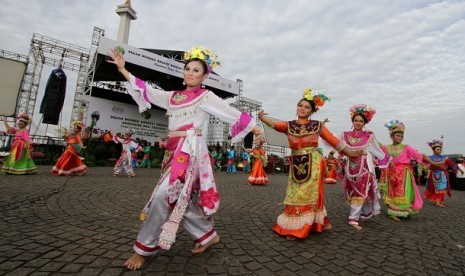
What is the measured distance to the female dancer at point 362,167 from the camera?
187 inches

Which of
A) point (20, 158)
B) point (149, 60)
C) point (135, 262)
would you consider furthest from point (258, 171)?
point (149, 60)

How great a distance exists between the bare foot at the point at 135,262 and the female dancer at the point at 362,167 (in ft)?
12.0

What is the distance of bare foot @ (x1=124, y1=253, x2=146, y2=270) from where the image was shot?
Answer: 91.9 inches

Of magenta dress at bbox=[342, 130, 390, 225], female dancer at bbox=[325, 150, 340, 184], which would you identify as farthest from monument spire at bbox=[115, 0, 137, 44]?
magenta dress at bbox=[342, 130, 390, 225]

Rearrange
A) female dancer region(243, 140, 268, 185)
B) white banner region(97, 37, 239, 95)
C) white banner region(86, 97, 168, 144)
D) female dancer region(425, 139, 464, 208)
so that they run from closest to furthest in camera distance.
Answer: female dancer region(425, 139, 464, 208), female dancer region(243, 140, 268, 185), white banner region(97, 37, 239, 95), white banner region(86, 97, 168, 144)

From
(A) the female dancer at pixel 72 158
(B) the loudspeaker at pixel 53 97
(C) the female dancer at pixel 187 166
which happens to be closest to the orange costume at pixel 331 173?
(A) the female dancer at pixel 72 158

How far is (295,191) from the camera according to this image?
382 cm

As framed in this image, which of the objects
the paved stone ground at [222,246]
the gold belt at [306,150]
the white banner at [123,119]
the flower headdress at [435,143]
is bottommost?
the paved stone ground at [222,246]

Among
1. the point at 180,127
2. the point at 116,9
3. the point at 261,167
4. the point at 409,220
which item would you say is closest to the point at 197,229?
the point at 180,127

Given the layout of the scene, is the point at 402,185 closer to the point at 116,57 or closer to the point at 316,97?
the point at 316,97

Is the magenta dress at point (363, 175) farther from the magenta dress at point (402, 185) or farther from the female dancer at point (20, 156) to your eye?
the female dancer at point (20, 156)

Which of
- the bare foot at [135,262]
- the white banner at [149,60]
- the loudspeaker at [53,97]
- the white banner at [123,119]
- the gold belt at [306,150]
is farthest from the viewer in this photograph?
the white banner at [123,119]

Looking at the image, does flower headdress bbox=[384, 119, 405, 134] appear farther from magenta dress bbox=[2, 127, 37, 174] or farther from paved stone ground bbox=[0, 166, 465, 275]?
magenta dress bbox=[2, 127, 37, 174]

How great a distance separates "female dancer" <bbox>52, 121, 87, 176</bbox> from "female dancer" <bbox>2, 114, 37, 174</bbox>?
2.41 ft
